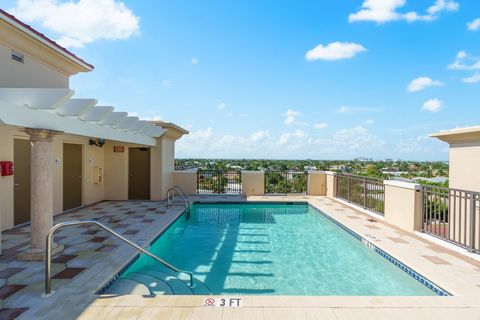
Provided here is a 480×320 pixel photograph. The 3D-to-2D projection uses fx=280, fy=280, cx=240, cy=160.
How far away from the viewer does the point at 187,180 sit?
12.4m

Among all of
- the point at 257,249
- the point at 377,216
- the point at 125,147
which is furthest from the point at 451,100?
the point at 125,147

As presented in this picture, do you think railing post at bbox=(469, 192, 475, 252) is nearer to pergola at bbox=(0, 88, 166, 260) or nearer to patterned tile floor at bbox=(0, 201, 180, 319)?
patterned tile floor at bbox=(0, 201, 180, 319)

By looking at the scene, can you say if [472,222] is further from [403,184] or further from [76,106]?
[76,106]

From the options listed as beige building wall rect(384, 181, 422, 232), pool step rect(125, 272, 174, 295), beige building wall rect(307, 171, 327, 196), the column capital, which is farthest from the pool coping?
beige building wall rect(307, 171, 327, 196)

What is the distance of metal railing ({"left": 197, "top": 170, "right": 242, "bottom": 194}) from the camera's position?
1304cm

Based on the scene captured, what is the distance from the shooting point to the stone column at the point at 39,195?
4.48 m

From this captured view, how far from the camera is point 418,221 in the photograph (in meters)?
6.39

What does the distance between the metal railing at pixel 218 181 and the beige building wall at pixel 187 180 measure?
0.58 meters

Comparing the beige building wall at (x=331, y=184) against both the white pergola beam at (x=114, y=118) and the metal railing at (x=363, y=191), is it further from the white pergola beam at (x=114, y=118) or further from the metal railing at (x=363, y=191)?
the white pergola beam at (x=114, y=118)

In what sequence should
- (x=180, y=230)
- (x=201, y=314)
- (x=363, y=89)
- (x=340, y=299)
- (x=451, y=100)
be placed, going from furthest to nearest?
(x=363, y=89), (x=451, y=100), (x=180, y=230), (x=340, y=299), (x=201, y=314)

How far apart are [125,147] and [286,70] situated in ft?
31.1

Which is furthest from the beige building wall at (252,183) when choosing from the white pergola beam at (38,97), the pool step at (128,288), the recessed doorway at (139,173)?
the white pergola beam at (38,97)

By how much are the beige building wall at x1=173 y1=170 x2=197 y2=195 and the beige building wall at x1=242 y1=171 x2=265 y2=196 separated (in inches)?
86.6

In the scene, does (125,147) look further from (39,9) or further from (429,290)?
(429,290)
